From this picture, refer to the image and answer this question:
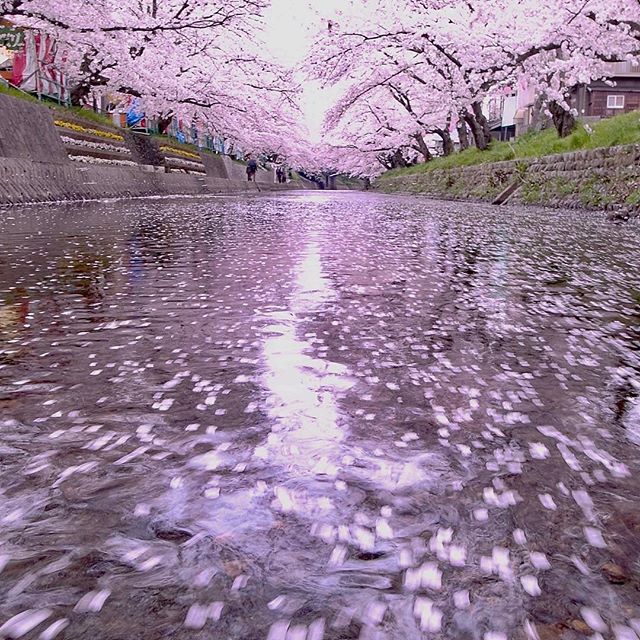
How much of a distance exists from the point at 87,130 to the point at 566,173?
13947 millimetres

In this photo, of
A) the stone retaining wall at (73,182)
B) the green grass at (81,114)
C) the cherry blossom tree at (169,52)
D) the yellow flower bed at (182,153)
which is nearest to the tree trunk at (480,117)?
the cherry blossom tree at (169,52)

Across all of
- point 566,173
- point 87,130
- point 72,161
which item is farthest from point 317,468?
point 87,130

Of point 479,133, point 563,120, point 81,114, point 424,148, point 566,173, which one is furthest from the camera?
point 424,148

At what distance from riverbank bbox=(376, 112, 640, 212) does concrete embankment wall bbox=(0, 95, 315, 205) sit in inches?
401

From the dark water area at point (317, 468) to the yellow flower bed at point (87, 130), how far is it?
16.2 m

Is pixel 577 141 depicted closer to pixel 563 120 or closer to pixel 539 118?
pixel 563 120

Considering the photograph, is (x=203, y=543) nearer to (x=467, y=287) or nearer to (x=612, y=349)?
(x=612, y=349)

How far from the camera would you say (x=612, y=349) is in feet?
8.19

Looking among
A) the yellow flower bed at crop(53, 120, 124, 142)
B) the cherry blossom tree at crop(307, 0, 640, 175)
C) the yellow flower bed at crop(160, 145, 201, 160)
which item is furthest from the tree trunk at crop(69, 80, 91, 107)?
the cherry blossom tree at crop(307, 0, 640, 175)

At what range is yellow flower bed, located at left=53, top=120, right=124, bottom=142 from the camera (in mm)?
17745

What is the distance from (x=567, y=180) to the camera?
1460cm

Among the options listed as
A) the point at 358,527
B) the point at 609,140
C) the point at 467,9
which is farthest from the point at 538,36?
the point at 358,527

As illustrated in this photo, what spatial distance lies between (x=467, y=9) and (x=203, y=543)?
2439cm

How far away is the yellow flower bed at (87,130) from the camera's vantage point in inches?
699
